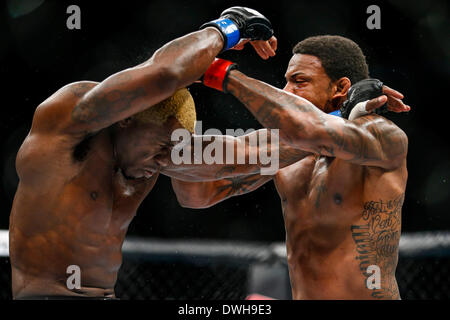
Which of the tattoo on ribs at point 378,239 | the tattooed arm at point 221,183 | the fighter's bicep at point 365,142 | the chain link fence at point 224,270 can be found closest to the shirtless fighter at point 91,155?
the tattooed arm at point 221,183

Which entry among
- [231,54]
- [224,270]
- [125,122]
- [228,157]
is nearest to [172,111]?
[125,122]

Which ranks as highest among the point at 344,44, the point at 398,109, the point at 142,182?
the point at 344,44

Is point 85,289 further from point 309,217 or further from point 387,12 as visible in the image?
point 387,12

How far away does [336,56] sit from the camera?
212 centimetres

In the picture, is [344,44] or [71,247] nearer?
[71,247]

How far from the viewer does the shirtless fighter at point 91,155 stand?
1.49 meters

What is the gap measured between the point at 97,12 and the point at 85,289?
10.5 ft

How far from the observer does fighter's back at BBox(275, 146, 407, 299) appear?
1783 millimetres

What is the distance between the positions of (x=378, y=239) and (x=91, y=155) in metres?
1.09

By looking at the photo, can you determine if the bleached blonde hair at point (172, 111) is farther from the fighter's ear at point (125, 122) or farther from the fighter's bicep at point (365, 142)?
the fighter's bicep at point (365, 142)

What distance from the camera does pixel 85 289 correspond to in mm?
1626

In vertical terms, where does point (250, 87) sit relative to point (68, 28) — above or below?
below

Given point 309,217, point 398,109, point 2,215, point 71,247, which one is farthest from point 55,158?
point 2,215

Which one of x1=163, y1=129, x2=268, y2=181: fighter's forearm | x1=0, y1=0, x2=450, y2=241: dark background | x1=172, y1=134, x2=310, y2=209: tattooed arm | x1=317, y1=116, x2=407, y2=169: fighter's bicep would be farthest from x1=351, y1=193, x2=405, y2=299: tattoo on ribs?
x1=0, y1=0, x2=450, y2=241: dark background
